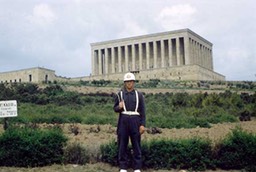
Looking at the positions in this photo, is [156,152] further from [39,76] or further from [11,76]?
[11,76]

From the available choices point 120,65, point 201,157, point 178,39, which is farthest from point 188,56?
point 201,157

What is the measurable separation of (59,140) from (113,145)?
4.38 feet

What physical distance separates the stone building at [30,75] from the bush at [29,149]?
62530mm

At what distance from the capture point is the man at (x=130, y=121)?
8281 millimetres

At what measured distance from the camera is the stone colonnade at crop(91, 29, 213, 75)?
78625 millimetres

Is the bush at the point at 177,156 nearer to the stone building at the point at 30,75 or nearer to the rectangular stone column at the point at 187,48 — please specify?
the stone building at the point at 30,75

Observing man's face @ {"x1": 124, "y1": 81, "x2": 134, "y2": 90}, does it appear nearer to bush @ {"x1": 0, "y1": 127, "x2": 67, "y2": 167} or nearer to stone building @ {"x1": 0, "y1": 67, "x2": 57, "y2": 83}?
bush @ {"x1": 0, "y1": 127, "x2": 67, "y2": 167}

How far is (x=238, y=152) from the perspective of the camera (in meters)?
9.30

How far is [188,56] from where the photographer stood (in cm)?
7719

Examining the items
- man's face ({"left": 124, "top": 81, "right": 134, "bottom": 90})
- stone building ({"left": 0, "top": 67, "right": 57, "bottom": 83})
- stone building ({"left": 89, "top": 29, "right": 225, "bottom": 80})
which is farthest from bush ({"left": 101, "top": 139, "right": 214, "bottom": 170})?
stone building ({"left": 0, "top": 67, "right": 57, "bottom": 83})

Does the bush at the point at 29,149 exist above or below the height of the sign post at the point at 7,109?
below

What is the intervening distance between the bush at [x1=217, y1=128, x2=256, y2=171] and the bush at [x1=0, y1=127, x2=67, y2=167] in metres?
3.97

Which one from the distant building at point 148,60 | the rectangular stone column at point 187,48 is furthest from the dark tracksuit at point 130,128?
the rectangular stone column at point 187,48

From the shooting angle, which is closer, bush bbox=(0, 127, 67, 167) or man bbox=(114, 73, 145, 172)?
man bbox=(114, 73, 145, 172)
